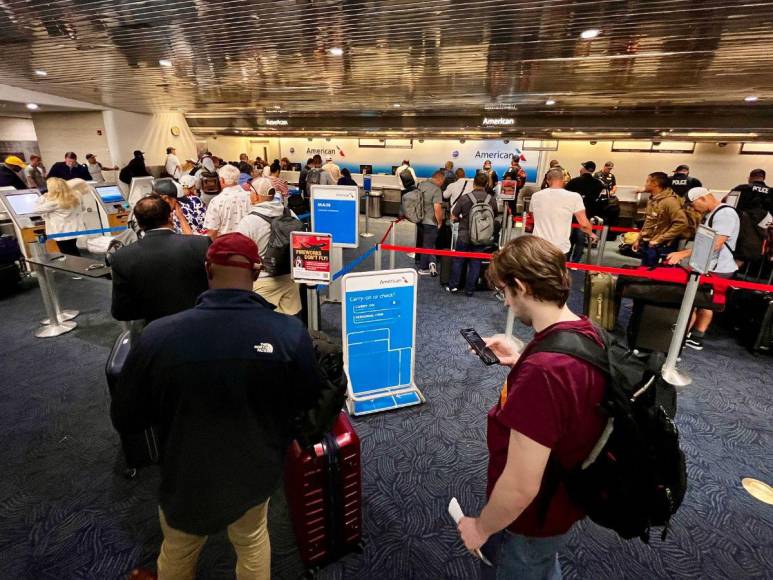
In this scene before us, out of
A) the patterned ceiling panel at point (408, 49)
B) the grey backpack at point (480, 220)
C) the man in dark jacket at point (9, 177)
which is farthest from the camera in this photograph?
the man in dark jacket at point (9, 177)

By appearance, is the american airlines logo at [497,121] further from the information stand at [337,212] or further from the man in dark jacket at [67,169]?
the man in dark jacket at [67,169]

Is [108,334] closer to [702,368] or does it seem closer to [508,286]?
[508,286]

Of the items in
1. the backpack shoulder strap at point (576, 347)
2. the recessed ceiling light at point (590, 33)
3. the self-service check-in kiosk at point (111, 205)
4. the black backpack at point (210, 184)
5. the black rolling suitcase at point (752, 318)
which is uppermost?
the recessed ceiling light at point (590, 33)

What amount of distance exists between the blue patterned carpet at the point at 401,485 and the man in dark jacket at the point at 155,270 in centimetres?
103

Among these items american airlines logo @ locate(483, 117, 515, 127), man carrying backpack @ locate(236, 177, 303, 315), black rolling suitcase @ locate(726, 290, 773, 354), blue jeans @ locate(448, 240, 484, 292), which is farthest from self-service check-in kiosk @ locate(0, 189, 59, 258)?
american airlines logo @ locate(483, 117, 515, 127)

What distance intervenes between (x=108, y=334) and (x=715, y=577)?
199 inches

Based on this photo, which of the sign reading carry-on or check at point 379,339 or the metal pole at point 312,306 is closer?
the sign reading carry-on or check at point 379,339

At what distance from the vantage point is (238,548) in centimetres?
148

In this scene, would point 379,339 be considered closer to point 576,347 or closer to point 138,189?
point 576,347

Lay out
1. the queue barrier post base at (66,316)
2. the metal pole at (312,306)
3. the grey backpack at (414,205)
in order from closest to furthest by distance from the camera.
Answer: the metal pole at (312,306) → the queue barrier post base at (66,316) → the grey backpack at (414,205)

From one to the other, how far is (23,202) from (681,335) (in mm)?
7913

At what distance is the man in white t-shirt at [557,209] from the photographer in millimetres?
4031

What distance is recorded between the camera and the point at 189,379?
3.66 feet

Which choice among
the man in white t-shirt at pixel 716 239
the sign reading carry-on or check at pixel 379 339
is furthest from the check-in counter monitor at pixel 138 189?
the man in white t-shirt at pixel 716 239
